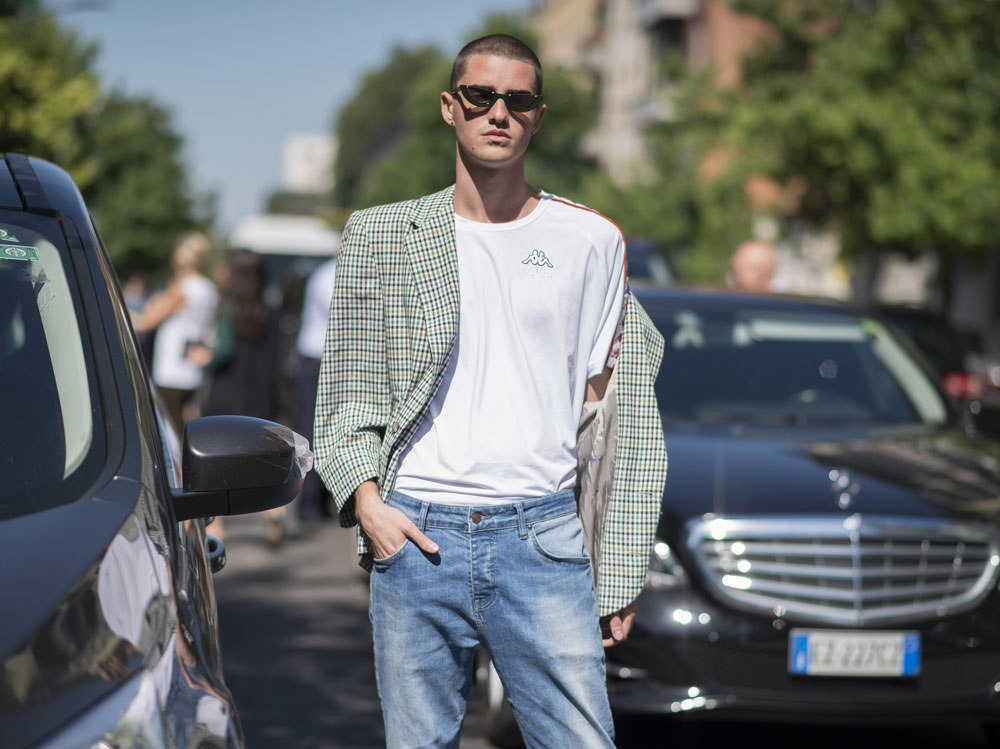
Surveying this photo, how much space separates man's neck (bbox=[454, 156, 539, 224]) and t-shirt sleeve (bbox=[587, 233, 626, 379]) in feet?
0.67

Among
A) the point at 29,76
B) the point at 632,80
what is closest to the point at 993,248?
the point at 29,76

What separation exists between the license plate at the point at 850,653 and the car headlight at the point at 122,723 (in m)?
3.33

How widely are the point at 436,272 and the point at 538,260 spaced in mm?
199

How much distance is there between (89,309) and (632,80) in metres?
62.6

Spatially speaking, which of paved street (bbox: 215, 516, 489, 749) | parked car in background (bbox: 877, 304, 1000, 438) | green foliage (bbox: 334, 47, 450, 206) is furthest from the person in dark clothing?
green foliage (bbox: 334, 47, 450, 206)

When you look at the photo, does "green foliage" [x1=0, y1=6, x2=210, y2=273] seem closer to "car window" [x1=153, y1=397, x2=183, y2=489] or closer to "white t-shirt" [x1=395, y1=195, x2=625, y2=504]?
"car window" [x1=153, y1=397, x2=183, y2=489]

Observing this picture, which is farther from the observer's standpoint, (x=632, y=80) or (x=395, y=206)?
(x=632, y=80)

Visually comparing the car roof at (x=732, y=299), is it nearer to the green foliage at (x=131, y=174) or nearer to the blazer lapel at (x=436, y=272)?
the blazer lapel at (x=436, y=272)

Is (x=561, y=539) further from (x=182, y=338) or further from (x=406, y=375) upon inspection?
(x=182, y=338)

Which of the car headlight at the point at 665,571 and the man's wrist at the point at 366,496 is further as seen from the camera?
the car headlight at the point at 665,571

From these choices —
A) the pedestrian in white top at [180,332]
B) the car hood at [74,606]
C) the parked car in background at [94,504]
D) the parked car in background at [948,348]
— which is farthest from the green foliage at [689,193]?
the car hood at [74,606]

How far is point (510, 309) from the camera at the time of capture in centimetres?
314

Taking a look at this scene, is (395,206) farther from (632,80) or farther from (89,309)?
(632,80)

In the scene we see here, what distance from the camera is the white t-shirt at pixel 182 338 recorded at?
10.4 m
